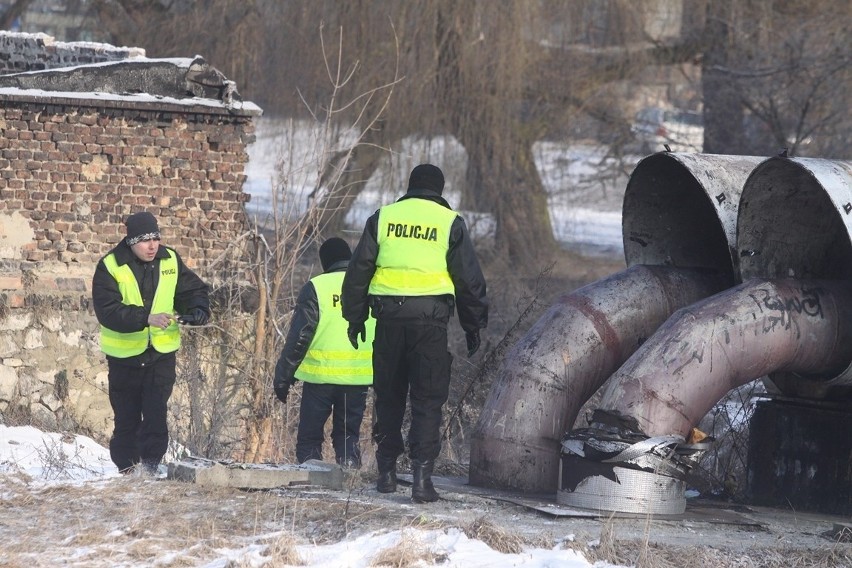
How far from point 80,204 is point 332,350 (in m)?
4.59

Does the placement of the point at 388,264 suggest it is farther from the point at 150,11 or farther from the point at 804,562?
the point at 150,11

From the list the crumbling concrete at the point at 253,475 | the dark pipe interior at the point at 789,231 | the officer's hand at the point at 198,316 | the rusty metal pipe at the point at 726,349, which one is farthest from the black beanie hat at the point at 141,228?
the dark pipe interior at the point at 789,231

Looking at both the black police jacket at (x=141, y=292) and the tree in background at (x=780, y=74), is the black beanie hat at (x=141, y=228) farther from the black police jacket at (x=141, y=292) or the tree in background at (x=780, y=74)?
the tree in background at (x=780, y=74)

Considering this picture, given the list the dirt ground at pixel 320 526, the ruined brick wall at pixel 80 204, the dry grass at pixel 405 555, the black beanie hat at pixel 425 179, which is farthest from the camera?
the ruined brick wall at pixel 80 204

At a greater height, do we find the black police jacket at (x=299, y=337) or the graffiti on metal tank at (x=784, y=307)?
the graffiti on metal tank at (x=784, y=307)

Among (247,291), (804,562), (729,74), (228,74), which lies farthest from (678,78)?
(804,562)

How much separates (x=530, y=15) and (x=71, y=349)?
9.13m

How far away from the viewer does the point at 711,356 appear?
263 inches

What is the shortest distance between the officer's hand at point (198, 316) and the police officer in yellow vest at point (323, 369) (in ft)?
1.88

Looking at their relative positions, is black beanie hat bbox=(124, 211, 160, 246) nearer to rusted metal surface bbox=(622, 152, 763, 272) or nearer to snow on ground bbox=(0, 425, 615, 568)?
snow on ground bbox=(0, 425, 615, 568)

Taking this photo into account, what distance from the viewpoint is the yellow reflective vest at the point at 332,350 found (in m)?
7.96

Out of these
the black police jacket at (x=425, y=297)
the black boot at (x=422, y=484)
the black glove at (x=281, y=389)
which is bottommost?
the black boot at (x=422, y=484)

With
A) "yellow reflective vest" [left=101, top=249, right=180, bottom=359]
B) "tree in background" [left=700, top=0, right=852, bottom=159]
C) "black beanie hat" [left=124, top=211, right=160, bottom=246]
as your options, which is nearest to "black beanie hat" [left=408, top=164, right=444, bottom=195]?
"black beanie hat" [left=124, top=211, right=160, bottom=246]

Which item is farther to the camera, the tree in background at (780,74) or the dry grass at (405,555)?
the tree in background at (780,74)
